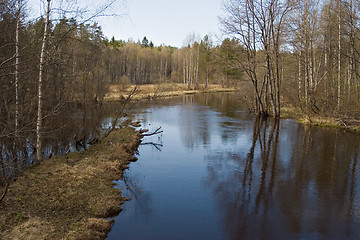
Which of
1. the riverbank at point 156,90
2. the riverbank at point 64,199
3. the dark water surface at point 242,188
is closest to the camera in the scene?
the riverbank at point 64,199

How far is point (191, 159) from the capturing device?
13.2 m

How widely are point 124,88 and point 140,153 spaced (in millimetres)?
34708

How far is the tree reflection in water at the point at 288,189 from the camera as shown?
7.19 metres

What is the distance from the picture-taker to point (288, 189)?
9.58m

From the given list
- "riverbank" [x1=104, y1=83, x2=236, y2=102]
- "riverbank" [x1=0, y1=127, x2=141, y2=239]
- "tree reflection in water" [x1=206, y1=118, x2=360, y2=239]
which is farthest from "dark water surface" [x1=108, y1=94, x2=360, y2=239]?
"riverbank" [x1=104, y1=83, x2=236, y2=102]

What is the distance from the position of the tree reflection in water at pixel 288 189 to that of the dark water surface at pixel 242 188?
3 centimetres

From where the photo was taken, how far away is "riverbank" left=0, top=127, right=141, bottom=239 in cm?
640

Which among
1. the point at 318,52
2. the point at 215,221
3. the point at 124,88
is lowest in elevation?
the point at 215,221

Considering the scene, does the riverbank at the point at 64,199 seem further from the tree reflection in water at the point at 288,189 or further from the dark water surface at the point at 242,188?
the tree reflection in water at the point at 288,189

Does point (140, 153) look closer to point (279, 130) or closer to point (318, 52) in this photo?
point (279, 130)

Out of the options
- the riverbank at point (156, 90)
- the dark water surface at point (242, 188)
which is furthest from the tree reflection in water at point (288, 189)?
the riverbank at point (156, 90)

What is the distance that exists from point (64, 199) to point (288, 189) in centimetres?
684

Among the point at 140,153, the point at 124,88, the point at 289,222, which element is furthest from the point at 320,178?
the point at 124,88

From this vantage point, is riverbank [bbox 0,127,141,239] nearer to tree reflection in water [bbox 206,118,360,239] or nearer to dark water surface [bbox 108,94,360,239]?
dark water surface [bbox 108,94,360,239]
